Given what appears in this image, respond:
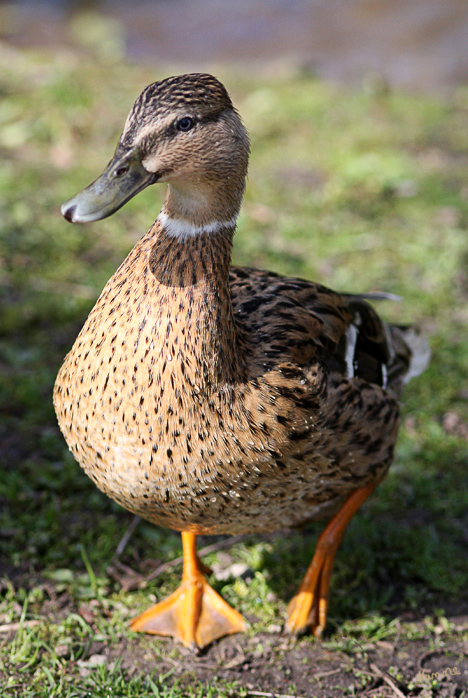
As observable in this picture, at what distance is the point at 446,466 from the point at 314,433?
1463 mm

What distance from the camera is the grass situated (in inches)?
109

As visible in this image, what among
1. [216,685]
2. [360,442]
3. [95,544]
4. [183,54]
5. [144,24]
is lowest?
[216,685]

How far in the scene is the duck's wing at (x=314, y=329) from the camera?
8.24 ft

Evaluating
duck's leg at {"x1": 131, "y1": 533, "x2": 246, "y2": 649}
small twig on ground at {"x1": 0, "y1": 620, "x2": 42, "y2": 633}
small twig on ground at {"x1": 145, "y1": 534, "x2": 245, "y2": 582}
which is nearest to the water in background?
small twig on ground at {"x1": 145, "y1": 534, "x2": 245, "y2": 582}

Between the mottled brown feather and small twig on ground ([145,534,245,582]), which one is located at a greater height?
the mottled brown feather

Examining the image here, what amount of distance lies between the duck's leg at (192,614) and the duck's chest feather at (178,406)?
55cm

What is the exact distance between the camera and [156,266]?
2.21 meters

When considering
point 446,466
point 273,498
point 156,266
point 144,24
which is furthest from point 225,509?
point 144,24

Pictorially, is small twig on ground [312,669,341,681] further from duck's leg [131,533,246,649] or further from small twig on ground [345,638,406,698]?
duck's leg [131,533,246,649]

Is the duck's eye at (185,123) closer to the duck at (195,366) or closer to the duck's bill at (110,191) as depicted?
the duck at (195,366)

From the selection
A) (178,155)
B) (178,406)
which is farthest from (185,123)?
(178,406)

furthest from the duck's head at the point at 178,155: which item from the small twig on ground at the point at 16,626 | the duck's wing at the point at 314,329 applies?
the small twig on ground at the point at 16,626

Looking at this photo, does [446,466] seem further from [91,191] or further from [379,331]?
[91,191]

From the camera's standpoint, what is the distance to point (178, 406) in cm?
220
